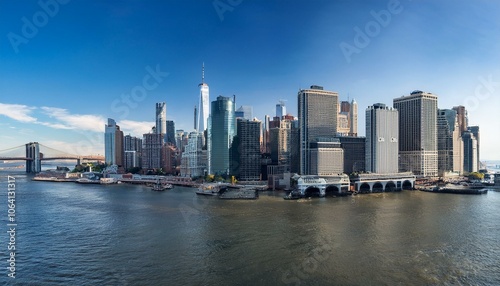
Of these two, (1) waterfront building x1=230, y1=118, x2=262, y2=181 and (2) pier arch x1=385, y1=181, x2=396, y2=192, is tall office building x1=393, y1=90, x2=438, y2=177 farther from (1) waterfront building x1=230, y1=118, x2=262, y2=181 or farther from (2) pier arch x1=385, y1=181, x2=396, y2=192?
(1) waterfront building x1=230, y1=118, x2=262, y2=181

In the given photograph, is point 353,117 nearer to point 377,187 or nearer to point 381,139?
point 381,139

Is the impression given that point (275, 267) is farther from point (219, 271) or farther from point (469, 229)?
point (469, 229)

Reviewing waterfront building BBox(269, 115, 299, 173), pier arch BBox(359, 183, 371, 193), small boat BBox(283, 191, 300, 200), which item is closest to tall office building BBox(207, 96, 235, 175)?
waterfront building BBox(269, 115, 299, 173)

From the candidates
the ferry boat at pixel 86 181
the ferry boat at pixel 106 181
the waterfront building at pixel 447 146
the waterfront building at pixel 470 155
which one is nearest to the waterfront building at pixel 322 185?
the waterfront building at pixel 447 146

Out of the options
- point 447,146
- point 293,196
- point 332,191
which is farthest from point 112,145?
point 447,146

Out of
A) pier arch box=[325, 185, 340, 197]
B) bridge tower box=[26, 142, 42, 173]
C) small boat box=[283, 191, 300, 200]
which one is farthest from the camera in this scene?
bridge tower box=[26, 142, 42, 173]

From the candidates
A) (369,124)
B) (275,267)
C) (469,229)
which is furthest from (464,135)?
(275,267)
